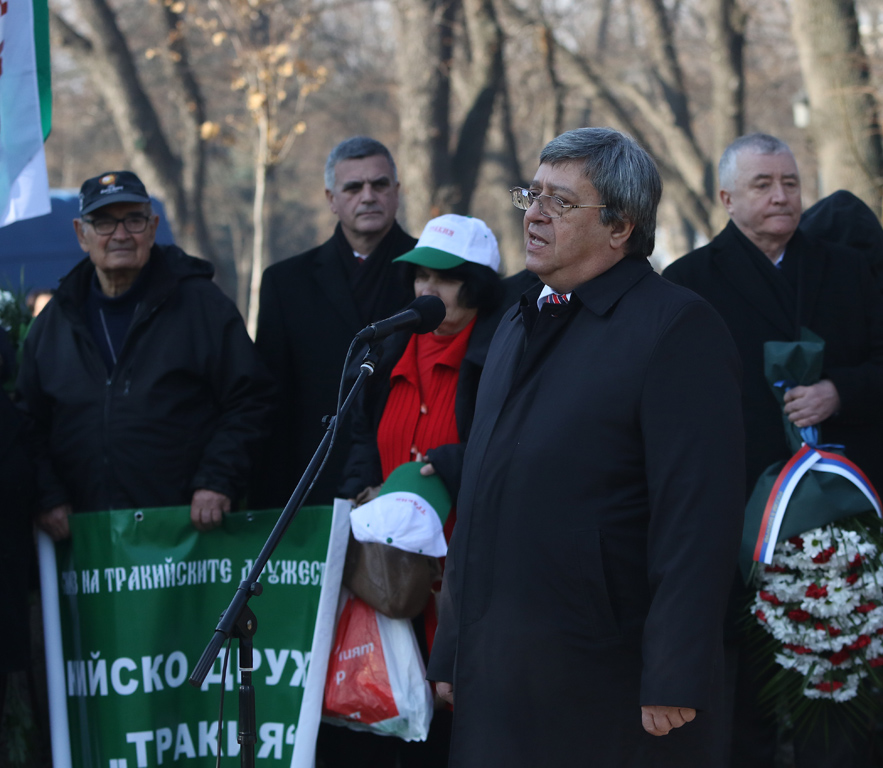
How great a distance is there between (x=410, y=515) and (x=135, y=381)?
3.94 ft

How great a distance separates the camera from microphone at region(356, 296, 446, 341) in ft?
8.87

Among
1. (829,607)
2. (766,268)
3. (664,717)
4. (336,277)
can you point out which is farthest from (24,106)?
(829,607)

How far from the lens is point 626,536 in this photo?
245 centimetres

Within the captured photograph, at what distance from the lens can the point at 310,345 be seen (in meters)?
4.39

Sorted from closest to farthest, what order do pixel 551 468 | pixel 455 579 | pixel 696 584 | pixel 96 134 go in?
pixel 696 584, pixel 551 468, pixel 455 579, pixel 96 134

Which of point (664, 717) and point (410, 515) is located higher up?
point (410, 515)

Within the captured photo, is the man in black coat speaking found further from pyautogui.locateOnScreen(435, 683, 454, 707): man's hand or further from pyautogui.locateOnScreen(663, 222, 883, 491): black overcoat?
pyautogui.locateOnScreen(663, 222, 883, 491): black overcoat

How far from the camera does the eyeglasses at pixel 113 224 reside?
13.1 ft

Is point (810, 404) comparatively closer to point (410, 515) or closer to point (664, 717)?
point (410, 515)

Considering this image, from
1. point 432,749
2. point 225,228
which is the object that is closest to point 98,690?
point 432,749

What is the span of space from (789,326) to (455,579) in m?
1.82

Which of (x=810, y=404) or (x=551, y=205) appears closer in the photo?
(x=551, y=205)

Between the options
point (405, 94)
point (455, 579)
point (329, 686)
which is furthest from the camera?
point (405, 94)

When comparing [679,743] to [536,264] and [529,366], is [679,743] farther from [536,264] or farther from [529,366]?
[536,264]
